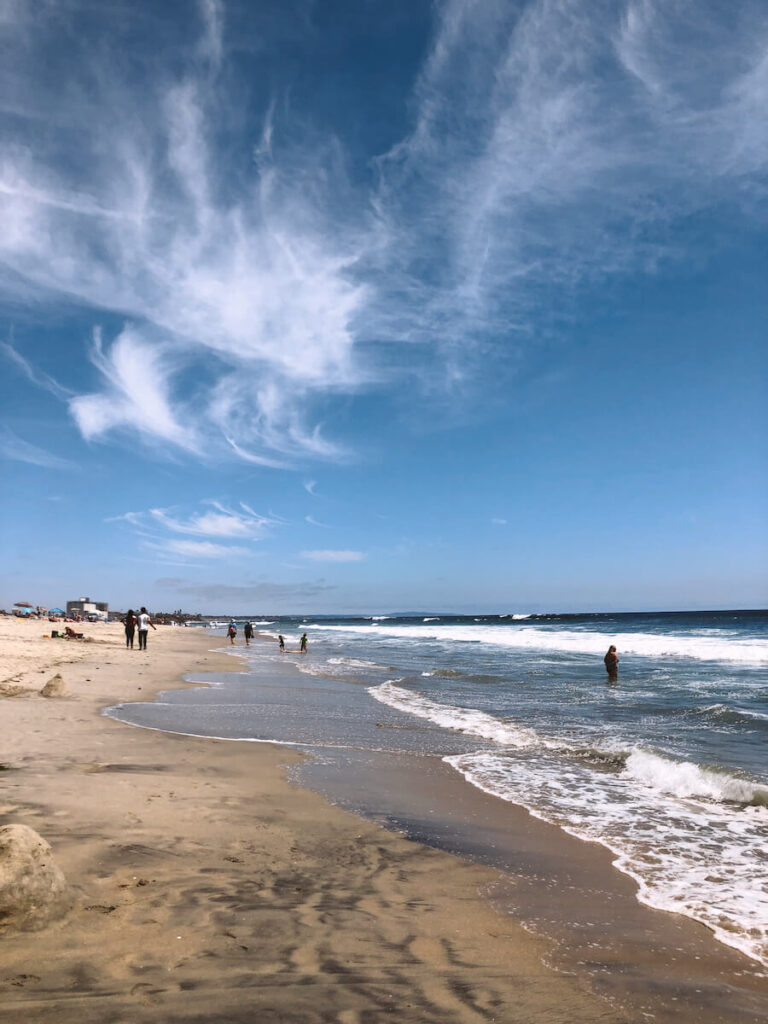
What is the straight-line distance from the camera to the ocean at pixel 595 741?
5.60 m

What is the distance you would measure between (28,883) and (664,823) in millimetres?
6345

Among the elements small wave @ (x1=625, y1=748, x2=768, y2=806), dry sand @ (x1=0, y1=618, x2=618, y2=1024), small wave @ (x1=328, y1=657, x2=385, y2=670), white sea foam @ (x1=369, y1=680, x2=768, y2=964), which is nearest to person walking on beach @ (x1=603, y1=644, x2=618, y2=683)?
small wave @ (x1=328, y1=657, x2=385, y2=670)

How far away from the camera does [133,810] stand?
5625 millimetres

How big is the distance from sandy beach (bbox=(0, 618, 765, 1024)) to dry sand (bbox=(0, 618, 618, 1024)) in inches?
0.5

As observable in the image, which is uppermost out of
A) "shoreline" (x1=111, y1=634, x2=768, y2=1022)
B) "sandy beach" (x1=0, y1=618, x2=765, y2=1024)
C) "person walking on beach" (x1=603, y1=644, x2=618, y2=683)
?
"sandy beach" (x1=0, y1=618, x2=765, y2=1024)

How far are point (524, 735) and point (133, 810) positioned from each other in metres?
8.35

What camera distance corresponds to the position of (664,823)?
22.7ft

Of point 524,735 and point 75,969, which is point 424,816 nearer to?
point 75,969

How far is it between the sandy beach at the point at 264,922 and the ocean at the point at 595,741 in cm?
72

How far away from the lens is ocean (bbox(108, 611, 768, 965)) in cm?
560

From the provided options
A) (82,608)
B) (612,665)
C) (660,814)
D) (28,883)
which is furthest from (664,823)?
(82,608)

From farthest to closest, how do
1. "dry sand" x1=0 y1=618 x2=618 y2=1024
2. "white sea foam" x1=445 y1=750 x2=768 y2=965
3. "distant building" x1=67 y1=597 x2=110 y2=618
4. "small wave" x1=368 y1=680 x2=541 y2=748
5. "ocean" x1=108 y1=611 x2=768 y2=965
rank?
"distant building" x1=67 y1=597 x2=110 y2=618 < "small wave" x1=368 y1=680 x2=541 y2=748 < "ocean" x1=108 y1=611 x2=768 y2=965 < "white sea foam" x1=445 y1=750 x2=768 y2=965 < "dry sand" x1=0 y1=618 x2=618 y2=1024

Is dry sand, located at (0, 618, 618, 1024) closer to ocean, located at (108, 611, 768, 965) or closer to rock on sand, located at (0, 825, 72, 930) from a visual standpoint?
rock on sand, located at (0, 825, 72, 930)

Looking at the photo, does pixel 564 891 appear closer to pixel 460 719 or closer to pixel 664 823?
pixel 664 823
